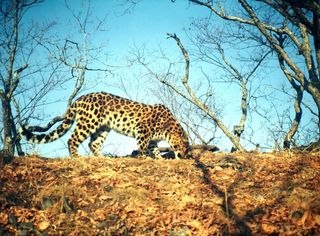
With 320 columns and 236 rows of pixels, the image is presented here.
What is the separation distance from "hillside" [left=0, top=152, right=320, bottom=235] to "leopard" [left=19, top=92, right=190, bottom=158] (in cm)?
351

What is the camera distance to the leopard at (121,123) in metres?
11.2

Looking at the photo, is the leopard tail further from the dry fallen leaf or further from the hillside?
the dry fallen leaf

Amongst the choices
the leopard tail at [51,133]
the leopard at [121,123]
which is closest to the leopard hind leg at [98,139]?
the leopard at [121,123]

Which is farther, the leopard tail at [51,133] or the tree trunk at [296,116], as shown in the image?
the tree trunk at [296,116]

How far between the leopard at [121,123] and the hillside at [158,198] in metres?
3.51

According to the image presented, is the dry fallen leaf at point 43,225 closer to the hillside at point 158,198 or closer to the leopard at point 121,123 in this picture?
the hillside at point 158,198

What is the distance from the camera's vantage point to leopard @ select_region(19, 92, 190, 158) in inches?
439

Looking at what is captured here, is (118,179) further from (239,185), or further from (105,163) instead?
(239,185)

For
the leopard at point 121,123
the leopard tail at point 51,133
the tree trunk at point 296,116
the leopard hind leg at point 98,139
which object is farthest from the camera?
the tree trunk at point 296,116

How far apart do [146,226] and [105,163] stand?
3.09 meters

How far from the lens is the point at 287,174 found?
6.79 meters

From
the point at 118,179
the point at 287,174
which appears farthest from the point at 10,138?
the point at 287,174

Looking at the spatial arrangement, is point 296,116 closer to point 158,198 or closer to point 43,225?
point 158,198

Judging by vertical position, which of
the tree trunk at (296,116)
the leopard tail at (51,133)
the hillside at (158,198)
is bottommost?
the hillside at (158,198)
